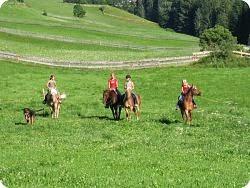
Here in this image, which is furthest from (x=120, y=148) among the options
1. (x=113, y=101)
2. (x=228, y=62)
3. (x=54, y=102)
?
(x=228, y=62)

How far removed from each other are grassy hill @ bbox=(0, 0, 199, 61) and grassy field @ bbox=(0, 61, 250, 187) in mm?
38510

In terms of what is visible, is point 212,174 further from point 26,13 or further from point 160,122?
point 26,13

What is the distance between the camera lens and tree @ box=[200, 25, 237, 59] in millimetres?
72750

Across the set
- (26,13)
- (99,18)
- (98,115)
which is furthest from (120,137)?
(99,18)

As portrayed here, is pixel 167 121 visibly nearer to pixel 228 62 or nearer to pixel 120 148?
pixel 120 148

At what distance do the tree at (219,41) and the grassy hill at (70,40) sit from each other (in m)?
3.96

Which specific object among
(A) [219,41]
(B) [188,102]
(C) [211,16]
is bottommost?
(B) [188,102]

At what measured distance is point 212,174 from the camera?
16.8m

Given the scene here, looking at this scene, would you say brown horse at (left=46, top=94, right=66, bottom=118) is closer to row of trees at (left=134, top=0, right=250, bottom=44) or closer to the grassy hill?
row of trees at (left=134, top=0, right=250, bottom=44)

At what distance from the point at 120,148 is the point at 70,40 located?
85.9 meters

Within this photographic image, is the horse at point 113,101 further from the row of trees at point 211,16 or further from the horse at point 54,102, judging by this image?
the row of trees at point 211,16

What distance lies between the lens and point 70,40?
349 feet

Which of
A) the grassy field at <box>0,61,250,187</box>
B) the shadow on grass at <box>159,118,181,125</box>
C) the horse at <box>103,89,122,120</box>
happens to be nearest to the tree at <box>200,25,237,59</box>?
the grassy field at <box>0,61,250,187</box>

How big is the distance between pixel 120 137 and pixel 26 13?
4534 inches
